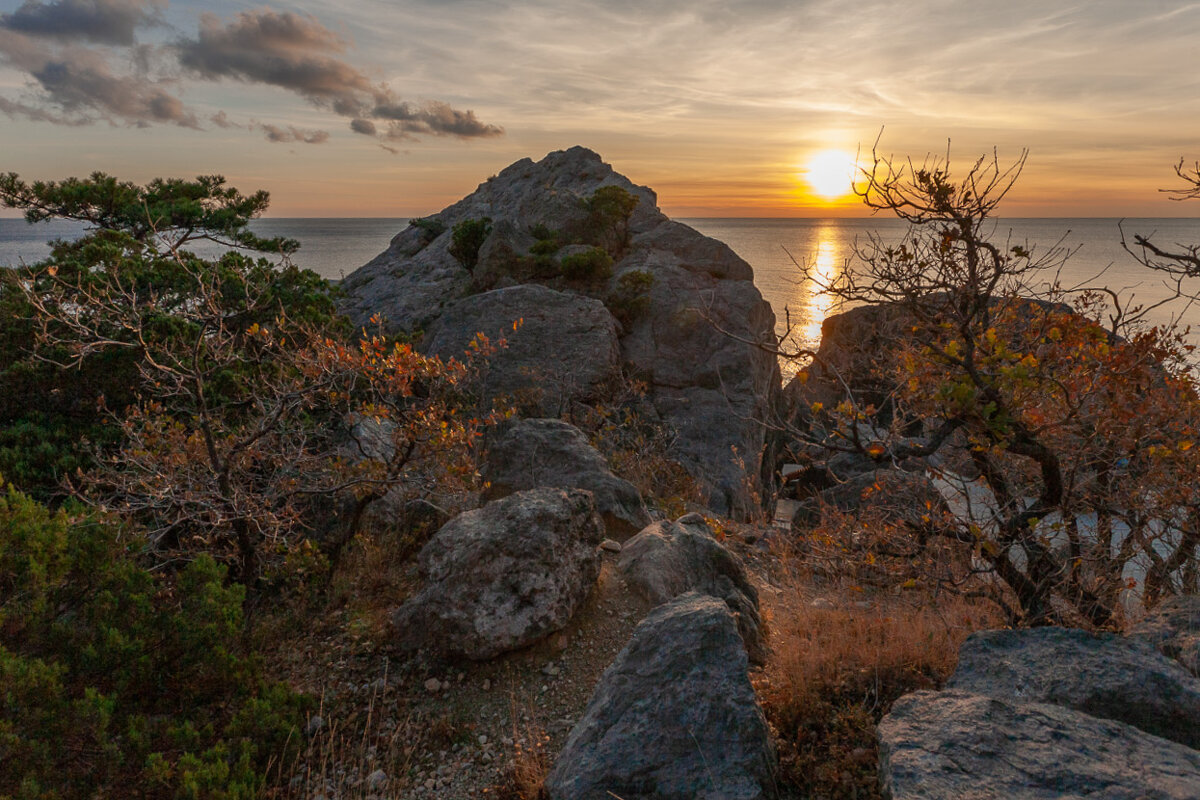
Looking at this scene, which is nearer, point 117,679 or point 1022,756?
point 1022,756

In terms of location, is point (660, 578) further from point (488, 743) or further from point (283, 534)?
point (283, 534)

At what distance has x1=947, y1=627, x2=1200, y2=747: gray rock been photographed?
3.95m

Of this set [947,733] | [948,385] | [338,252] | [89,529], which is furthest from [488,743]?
[338,252]

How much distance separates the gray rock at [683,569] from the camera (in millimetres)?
7125

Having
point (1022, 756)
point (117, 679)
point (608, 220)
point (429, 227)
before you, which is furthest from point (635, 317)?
point (1022, 756)

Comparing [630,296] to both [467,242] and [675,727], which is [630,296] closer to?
[467,242]

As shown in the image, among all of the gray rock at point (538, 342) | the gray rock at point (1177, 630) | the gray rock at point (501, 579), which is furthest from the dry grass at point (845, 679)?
the gray rock at point (538, 342)

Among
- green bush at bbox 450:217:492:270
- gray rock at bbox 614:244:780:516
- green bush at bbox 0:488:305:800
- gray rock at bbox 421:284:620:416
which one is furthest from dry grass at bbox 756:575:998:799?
green bush at bbox 450:217:492:270

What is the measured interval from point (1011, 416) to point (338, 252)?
5935 inches

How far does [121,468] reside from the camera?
8578mm

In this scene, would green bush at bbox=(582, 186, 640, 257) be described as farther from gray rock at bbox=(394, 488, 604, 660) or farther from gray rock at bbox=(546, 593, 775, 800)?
gray rock at bbox=(546, 593, 775, 800)

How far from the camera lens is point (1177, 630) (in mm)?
4922

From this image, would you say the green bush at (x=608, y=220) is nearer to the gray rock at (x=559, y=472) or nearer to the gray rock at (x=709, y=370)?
the gray rock at (x=709, y=370)

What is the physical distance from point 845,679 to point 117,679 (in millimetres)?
5691
